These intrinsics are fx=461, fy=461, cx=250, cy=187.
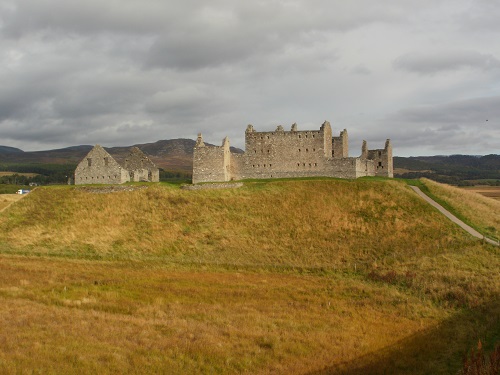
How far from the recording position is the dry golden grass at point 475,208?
4484cm

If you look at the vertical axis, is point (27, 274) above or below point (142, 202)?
below

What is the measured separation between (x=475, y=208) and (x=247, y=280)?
3242 centimetres

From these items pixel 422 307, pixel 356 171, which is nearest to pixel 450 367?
pixel 422 307

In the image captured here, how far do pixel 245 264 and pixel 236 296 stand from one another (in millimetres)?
9777

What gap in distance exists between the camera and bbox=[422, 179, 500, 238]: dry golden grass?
44844 mm

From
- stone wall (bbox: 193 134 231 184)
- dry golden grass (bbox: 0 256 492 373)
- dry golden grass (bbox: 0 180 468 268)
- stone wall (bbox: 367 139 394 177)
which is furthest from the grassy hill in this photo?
stone wall (bbox: 367 139 394 177)

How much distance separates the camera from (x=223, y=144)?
58938mm

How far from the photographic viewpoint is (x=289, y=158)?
6100 cm

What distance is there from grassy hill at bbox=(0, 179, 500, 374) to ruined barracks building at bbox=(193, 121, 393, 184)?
465 centimetres

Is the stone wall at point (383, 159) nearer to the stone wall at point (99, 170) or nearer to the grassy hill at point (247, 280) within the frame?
the grassy hill at point (247, 280)

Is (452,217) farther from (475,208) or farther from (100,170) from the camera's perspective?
(100,170)

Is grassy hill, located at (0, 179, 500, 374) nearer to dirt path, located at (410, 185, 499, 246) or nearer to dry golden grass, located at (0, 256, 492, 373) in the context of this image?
dry golden grass, located at (0, 256, 492, 373)

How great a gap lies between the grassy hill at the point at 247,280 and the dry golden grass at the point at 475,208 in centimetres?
29

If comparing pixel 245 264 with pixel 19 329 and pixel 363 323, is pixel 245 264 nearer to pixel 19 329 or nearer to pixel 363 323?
pixel 363 323
